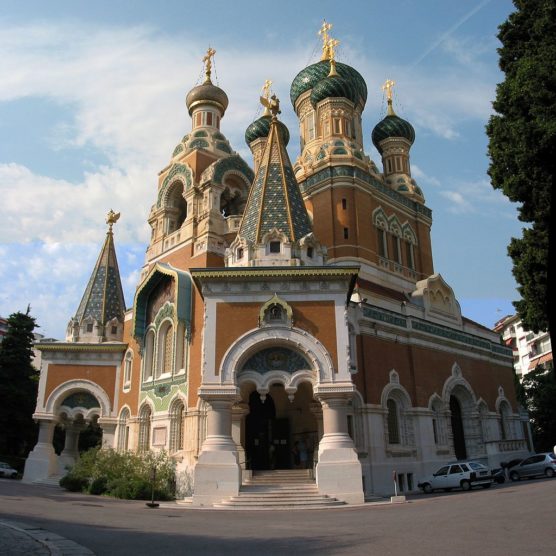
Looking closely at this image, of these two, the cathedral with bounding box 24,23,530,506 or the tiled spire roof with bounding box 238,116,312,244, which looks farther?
the tiled spire roof with bounding box 238,116,312,244

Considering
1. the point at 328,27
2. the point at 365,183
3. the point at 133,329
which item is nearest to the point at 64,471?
the point at 133,329

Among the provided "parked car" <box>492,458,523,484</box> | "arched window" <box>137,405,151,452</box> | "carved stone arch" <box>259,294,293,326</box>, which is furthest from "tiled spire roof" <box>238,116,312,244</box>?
"parked car" <box>492,458,523,484</box>

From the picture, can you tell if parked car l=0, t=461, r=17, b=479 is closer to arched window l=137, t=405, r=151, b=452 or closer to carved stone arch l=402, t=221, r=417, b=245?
arched window l=137, t=405, r=151, b=452

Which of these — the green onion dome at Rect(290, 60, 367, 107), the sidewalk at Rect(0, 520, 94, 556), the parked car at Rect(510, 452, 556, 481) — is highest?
the green onion dome at Rect(290, 60, 367, 107)

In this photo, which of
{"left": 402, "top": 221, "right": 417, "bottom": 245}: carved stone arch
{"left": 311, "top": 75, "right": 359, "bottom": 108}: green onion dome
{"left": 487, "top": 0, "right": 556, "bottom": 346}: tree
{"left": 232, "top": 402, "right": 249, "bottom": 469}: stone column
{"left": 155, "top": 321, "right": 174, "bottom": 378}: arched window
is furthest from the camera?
{"left": 311, "top": 75, "right": 359, "bottom": 108}: green onion dome

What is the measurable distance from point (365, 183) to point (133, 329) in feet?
36.5

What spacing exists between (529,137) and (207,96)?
17114 mm

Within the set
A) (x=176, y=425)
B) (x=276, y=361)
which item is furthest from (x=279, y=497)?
(x=176, y=425)

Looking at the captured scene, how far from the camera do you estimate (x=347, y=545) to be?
673cm

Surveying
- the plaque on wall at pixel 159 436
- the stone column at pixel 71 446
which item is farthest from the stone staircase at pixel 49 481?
the plaque on wall at pixel 159 436

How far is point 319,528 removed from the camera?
843 cm

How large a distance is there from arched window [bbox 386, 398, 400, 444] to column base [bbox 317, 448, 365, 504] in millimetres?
5311

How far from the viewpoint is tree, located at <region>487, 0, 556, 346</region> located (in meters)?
10.4

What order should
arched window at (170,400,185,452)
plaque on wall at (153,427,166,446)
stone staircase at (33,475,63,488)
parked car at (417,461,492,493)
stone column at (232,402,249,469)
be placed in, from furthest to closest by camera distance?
stone staircase at (33,475,63,488) → plaque on wall at (153,427,166,446) → arched window at (170,400,185,452) → parked car at (417,461,492,493) → stone column at (232,402,249,469)
